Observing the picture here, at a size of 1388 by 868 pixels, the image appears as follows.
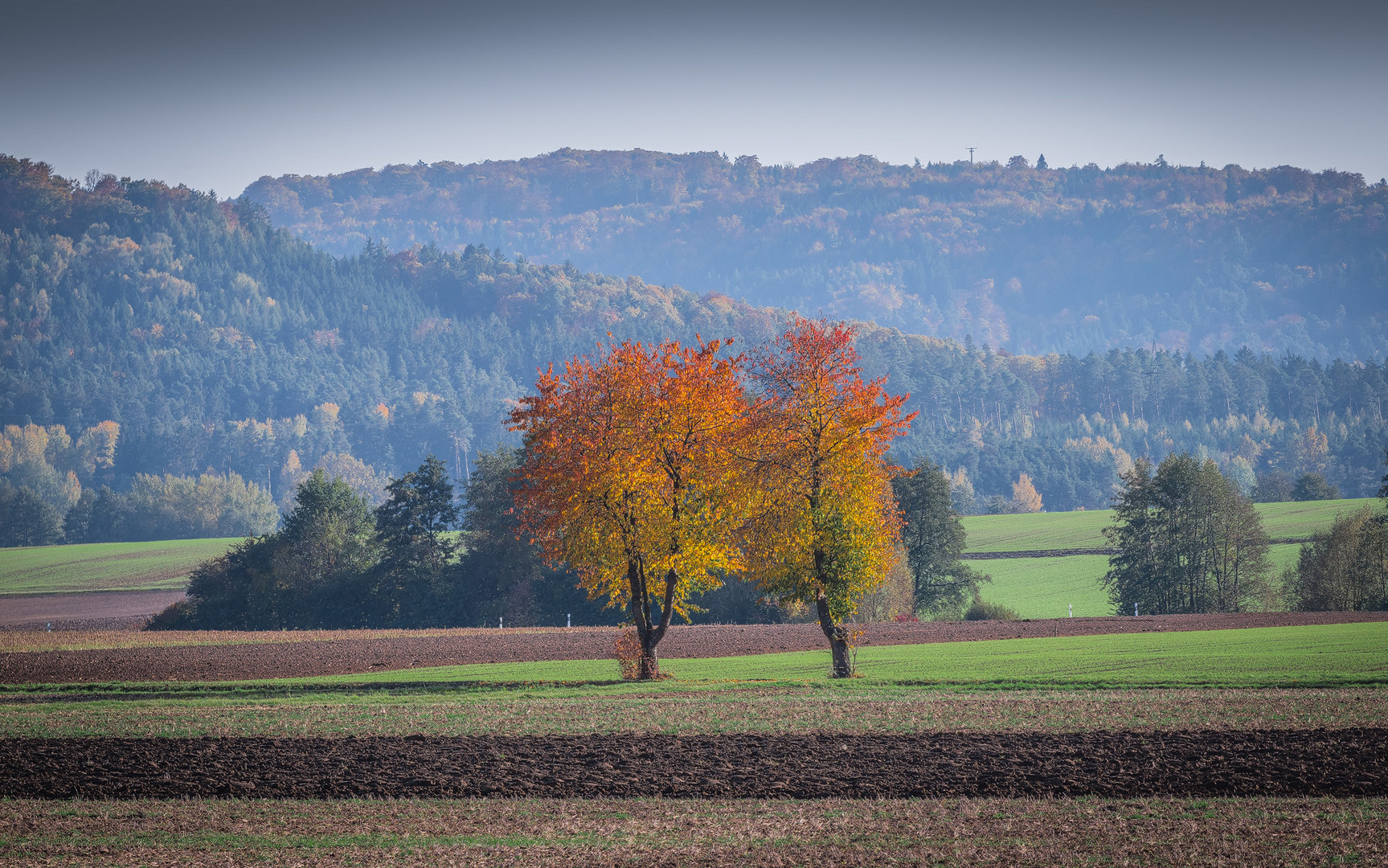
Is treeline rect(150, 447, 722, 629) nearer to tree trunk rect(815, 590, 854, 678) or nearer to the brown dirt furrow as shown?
tree trunk rect(815, 590, 854, 678)

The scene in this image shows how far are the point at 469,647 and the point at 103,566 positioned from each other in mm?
84884

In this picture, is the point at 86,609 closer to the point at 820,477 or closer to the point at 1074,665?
the point at 820,477

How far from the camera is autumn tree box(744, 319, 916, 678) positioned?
124 ft

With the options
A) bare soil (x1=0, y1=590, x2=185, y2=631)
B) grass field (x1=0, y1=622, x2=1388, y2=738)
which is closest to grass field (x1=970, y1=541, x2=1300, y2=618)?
grass field (x1=0, y1=622, x2=1388, y2=738)

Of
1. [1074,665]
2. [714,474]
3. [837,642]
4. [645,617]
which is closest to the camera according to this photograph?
[837,642]

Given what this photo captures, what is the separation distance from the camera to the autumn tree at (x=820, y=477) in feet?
124

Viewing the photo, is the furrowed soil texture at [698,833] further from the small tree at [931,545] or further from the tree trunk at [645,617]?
the small tree at [931,545]

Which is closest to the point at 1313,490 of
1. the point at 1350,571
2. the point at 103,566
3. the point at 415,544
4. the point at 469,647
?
the point at 1350,571

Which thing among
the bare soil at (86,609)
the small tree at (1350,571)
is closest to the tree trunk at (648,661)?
the small tree at (1350,571)

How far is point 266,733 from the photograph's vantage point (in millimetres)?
26391

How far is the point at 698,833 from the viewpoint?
56.6ft

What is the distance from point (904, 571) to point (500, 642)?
32.2 m

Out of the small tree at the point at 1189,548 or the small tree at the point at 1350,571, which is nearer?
the small tree at the point at 1350,571

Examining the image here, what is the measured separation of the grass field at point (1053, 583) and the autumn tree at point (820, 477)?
46398 millimetres
